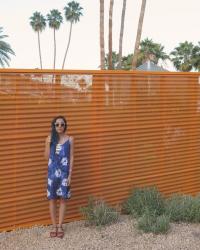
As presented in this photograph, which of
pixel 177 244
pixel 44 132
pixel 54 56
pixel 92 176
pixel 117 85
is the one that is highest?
pixel 54 56

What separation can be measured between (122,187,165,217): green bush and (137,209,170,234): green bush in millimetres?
389

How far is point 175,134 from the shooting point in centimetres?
993

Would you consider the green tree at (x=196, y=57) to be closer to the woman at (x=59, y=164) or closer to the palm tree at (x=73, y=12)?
the palm tree at (x=73, y=12)

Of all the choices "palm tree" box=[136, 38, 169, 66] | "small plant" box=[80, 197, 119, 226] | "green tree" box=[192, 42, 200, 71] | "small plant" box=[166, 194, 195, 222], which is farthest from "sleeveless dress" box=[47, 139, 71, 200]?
"palm tree" box=[136, 38, 169, 66]

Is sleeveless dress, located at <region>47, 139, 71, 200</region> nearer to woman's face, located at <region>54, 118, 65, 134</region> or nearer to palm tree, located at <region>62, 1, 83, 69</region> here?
woman's face, located at <region>54, 118, 65, 134</region>

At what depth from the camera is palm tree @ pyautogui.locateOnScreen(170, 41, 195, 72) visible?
201ft

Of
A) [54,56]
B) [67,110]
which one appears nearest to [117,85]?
[67,110]

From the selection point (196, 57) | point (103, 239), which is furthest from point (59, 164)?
point (196, 57)

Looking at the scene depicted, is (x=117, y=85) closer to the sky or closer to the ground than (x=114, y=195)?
closer to the sky

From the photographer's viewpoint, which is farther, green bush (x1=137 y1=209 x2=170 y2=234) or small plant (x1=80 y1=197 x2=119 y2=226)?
small plant (x1=80 y1=197 x2=119 y2=226)

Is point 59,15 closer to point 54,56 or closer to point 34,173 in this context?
point 54,56

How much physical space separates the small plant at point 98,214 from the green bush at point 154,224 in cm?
46

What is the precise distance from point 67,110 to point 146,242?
7.26 feet

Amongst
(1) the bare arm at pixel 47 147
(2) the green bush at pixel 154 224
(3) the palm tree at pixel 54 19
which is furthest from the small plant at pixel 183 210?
(3) the palm tree at pixel 54 19
